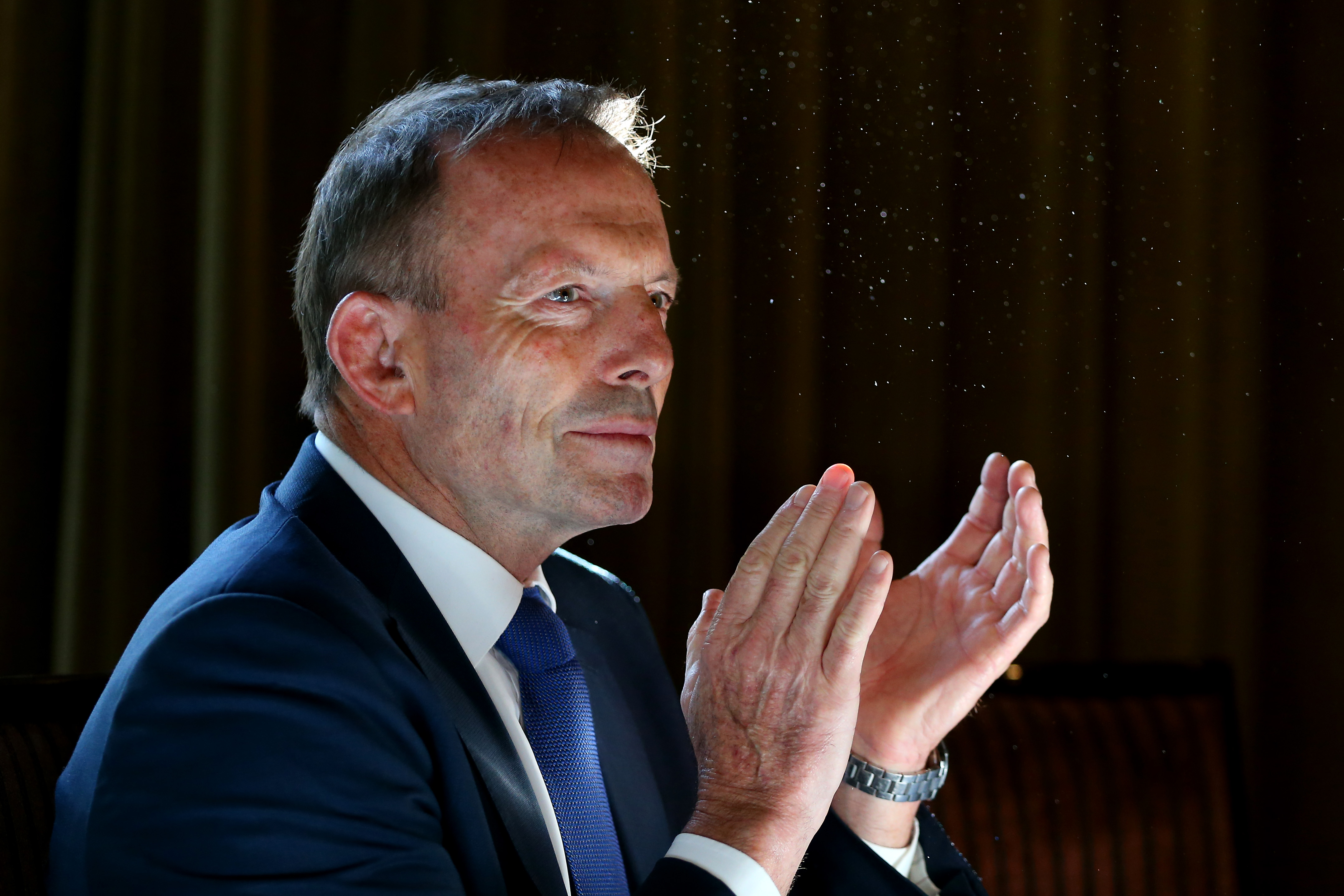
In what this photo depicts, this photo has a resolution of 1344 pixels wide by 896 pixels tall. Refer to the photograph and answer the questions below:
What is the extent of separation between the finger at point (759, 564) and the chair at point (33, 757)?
2.10 feet

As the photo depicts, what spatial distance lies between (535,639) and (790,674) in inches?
10.0

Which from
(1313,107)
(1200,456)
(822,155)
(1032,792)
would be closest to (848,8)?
(822,155)

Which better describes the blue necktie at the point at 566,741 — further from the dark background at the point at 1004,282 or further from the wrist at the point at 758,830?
the dark background at the point at 1004,282

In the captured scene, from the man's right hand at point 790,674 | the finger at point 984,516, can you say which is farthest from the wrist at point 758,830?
the finger at point 984,516

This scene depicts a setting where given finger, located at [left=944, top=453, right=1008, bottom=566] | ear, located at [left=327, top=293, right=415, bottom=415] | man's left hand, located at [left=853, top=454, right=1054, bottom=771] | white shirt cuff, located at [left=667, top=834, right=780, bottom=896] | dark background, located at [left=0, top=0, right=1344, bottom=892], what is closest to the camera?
white shirt cuff, located at [left=667, top=834, right=780, bottom=896]

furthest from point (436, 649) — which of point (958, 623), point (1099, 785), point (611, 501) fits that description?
point (1099, 785)

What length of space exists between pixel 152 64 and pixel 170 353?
1.43 ft

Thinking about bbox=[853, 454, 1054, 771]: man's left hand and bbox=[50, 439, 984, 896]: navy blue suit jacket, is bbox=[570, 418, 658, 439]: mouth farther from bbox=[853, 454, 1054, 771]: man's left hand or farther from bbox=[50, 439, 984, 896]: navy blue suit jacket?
bbox=[853, 454, 1054, 771]: man's left hand

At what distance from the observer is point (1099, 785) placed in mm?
→ 1563

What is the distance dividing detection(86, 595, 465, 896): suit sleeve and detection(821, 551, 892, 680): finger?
0.36m

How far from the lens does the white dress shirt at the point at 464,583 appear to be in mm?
1100

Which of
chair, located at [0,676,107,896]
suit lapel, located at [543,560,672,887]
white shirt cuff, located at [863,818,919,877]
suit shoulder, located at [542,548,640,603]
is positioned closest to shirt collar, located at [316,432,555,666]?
suit lapel, located at [543,560,672,887]

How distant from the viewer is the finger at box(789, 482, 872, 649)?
3.40ft

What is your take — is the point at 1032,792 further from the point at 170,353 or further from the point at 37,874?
the point at 170,353
